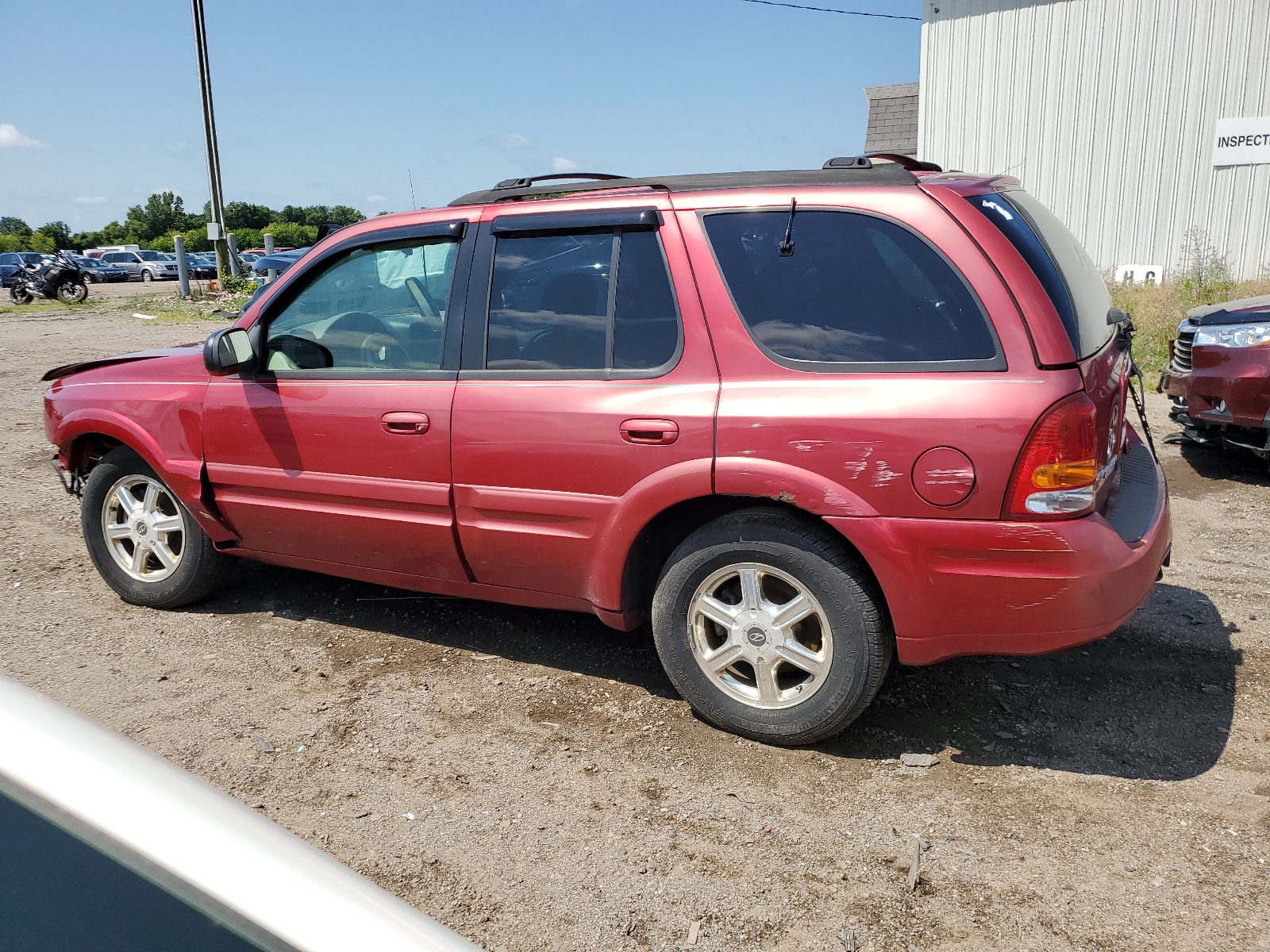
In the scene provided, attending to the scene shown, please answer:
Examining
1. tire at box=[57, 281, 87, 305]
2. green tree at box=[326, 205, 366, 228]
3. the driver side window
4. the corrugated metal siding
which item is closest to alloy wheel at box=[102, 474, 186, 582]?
the driver side window

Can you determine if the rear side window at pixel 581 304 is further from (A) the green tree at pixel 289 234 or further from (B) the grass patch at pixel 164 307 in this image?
(A) the green tree at pixel 289 234

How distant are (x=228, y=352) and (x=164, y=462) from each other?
2.37ft

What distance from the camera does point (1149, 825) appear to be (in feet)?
9.96

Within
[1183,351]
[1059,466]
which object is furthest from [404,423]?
[1183,351]

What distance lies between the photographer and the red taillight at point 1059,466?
3.01 meters

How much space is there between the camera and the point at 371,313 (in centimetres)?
424

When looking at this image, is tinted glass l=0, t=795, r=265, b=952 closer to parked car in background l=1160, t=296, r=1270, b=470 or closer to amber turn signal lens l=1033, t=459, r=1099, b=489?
amber turn signal lens l=1033, t=459, r=1099, b=489

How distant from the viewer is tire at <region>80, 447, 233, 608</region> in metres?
4.83

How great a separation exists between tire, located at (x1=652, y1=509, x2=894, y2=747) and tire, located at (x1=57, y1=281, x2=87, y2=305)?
26700 mm

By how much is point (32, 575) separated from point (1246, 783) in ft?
19.0

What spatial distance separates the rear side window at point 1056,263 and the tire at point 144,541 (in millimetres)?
3757

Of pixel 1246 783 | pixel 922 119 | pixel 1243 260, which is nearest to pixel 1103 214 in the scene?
pixel 1243 260

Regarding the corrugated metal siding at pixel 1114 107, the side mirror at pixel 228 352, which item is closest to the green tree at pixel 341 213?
the corrugated metal siding at pixel 1114 107

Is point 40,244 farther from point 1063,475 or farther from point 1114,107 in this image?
point 1063,475
